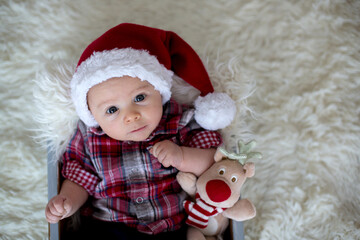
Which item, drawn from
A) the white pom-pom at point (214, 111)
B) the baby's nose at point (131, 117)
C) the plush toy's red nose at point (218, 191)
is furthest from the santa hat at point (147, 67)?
the plush toy's red nose at point (218, 191)

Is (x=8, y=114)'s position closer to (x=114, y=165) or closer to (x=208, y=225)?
(x=114, y=165)

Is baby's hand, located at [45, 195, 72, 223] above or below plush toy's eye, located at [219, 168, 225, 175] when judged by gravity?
below

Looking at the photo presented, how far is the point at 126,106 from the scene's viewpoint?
0.92m

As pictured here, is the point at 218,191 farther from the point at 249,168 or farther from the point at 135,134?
the point at 135,134

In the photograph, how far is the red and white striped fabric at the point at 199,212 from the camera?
0.97 meters

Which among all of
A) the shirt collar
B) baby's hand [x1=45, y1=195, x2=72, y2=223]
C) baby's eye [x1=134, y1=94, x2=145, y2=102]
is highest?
baby's eye [x1=134, y1=94, x2=145, y2=102]

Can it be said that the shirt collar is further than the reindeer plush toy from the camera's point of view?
Yes

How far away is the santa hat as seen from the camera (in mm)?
910

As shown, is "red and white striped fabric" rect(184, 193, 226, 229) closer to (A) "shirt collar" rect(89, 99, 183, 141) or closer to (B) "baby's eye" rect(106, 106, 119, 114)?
(A) "shirt collar" rect(89, 99, 183, 141)

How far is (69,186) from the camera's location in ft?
3.33

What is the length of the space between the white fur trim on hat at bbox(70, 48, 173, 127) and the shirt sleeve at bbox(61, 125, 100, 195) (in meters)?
0.15

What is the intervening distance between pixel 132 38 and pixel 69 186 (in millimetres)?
485

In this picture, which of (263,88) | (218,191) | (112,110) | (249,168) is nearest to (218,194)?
(218,191)

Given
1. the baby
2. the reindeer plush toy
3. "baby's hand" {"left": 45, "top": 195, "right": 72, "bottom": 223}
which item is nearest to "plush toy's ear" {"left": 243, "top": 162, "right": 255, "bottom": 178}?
the reindeer plush toy
